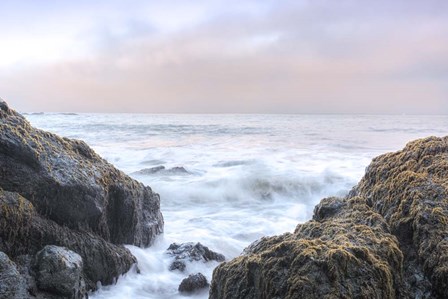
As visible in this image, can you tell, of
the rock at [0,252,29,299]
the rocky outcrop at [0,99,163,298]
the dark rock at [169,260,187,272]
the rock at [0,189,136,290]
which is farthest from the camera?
the dark rock at [169,260,187,272]

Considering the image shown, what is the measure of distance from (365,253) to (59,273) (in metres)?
3.06

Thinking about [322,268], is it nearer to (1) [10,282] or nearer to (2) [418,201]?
(2) [418,201]

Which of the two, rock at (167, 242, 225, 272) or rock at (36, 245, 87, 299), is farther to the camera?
rock at (167, 242, 225, 272)

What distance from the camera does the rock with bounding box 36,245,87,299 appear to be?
13.7 feet

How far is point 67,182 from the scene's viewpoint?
5.23 metres

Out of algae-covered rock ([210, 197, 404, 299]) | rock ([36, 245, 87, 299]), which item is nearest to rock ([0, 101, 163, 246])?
rock ([36, 245, 87, 299])

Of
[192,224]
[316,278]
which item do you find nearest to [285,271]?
[316,278]

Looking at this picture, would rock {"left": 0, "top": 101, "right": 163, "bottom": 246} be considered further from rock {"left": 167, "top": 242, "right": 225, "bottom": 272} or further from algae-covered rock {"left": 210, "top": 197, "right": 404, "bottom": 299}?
algae-covered rock {"left": 210, "top": 197, "right": 404, "bottom": 299}

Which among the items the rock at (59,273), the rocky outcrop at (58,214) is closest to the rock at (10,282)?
the rocky outcrop at (58,214)

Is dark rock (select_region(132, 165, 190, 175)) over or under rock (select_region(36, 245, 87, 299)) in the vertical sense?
under

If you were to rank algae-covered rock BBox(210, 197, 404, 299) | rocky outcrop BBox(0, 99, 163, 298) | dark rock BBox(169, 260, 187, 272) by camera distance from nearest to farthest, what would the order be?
algae-covered rock BBox(210, 197, 404, 299) < rocky outcrop BBox(0, 99, 163, 298) < dark rock BBox(169, 260, 187, 272)

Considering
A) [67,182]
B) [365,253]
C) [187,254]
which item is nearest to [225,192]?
[187,254]

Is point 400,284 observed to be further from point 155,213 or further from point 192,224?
point 192,224

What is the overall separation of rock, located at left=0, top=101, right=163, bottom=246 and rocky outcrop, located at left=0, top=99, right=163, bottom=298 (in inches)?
0.4
